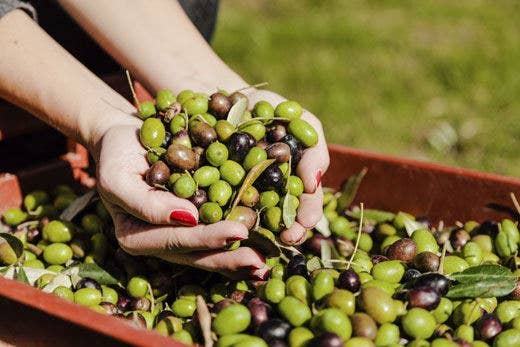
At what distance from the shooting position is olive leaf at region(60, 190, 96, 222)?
295 cm

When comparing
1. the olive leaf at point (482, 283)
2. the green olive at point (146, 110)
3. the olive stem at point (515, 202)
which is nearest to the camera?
the olive leaf at point (482, 283)

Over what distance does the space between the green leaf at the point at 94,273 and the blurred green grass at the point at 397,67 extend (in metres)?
2.92

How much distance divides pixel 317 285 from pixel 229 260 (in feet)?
1.09

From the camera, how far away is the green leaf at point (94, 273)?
2580 millimetres

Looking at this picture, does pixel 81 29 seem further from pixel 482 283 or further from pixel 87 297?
pixel 482 283

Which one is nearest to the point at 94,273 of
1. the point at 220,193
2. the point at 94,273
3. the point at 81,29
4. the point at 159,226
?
the point at 94,273

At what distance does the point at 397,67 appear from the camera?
20.6ft

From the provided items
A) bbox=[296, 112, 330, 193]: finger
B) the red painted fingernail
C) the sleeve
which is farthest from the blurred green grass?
the red painted fingernail

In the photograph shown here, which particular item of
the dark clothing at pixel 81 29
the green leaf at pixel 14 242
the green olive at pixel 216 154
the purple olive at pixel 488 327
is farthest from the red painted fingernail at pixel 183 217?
the dark clothing at pixel 81 29

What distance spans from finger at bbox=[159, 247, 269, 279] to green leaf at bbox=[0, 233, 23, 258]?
58 cm

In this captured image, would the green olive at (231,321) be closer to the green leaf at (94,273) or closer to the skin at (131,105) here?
the skin at (131,105)

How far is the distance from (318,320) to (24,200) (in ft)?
5.50

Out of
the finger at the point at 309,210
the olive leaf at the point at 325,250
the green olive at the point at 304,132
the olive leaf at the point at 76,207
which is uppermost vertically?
the green olive at the point at 304,132

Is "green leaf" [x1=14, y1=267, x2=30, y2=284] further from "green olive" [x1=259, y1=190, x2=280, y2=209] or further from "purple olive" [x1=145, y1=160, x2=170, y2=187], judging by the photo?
"green olive" [x1=259, y1=190, x2=280, y2=209]
